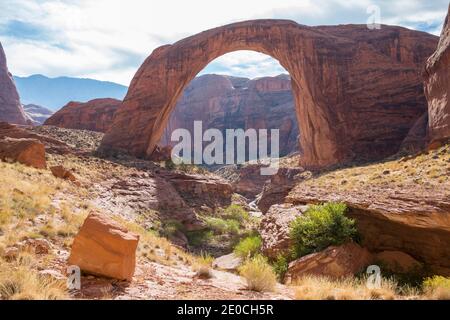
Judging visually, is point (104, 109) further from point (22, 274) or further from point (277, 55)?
point (22, 274)

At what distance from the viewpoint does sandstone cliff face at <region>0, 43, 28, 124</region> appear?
66.6 m

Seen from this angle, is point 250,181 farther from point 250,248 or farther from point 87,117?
point 250,248

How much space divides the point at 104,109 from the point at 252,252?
42.2 m

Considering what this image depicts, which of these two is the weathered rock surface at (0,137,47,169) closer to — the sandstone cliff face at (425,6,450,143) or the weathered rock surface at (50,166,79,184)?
the weathered rock surface at (50,166,79,184)

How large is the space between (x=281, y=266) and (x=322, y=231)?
1.59m

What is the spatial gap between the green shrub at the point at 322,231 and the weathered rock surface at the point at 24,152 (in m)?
13.6

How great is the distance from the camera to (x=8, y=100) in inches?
2731

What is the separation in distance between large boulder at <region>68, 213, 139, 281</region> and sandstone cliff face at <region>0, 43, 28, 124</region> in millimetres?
68815

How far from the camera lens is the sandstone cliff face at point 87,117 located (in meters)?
49.4

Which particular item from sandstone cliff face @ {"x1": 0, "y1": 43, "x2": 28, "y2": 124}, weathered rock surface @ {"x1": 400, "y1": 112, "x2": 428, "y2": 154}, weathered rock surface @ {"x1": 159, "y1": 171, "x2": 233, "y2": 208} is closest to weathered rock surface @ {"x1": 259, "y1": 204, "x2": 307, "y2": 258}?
weathered rock surface @ {"x1": 400, "y1": 112, "x2": 428, "y2": 154}

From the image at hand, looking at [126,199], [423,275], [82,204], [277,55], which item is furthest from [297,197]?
[277,55]

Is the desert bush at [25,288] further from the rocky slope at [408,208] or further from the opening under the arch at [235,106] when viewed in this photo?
the opening under the arch at [235,106]

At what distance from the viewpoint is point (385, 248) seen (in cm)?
1151

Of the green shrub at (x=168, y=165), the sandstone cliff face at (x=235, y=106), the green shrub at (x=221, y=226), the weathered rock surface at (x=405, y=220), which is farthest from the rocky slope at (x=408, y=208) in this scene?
the sandstone cliff face at (x=235, y=106)
